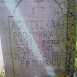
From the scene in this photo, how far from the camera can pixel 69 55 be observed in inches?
124

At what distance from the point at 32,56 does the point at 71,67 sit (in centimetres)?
78

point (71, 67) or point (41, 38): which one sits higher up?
point (41, 38)

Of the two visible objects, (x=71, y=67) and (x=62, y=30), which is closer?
(x=62, y=30)

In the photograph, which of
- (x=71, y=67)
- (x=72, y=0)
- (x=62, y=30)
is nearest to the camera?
(x=72, y=0)

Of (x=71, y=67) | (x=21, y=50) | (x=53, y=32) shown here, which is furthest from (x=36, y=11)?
Answer: (x=71, y=67)

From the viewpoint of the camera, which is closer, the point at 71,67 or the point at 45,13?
the point at 45,13

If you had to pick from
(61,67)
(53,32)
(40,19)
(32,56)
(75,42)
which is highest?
(40,19)

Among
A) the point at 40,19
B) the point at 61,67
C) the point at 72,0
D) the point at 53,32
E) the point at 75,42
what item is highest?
the point at 72,0

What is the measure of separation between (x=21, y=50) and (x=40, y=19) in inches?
28.7

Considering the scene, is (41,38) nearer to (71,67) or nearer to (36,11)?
(36,11)

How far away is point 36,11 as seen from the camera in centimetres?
286

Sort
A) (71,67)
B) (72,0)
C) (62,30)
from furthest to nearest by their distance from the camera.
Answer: (71,67), (62,30), (72,0)

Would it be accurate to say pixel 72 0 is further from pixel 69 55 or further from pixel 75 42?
pixel 69 55

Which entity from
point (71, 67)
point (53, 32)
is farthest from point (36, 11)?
point (71, 67)
